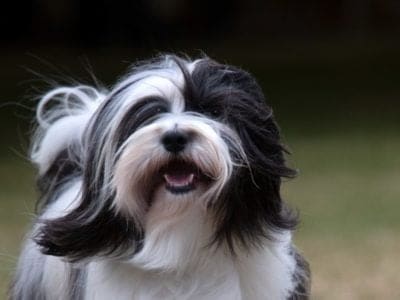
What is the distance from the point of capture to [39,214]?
15.6ft

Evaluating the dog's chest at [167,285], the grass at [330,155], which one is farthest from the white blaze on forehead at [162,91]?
the grass at [330,155]

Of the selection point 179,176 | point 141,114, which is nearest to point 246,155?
point 179,176

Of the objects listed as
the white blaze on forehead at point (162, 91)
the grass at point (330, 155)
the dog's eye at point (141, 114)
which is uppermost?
the white blaze on forehead at point (162, 91)

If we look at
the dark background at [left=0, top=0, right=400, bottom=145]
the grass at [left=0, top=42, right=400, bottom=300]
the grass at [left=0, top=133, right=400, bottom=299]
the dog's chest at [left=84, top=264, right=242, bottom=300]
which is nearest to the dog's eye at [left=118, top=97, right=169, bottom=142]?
the dog's chest at [left=84, top=264, right=242, bottom=300]

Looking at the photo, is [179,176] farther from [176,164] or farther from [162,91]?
[162,91]

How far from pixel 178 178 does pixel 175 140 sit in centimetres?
14

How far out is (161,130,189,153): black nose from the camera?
3.62 meters

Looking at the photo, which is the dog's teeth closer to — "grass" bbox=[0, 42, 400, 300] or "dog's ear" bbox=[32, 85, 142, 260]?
"dog's ear" bbox=[32, 85, 142, 260]

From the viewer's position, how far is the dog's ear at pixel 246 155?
3.82m

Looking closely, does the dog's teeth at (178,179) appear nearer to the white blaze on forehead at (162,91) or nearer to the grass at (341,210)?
the white blaze on forehead at (162,91)

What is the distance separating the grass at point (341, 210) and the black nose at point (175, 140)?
176 cm

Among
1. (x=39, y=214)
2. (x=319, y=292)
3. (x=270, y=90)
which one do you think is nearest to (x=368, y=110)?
(x=270, y=90)

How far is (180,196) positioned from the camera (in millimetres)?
3695

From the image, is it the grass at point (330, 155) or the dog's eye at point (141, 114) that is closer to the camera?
the dog's eye at point (141, 114)
